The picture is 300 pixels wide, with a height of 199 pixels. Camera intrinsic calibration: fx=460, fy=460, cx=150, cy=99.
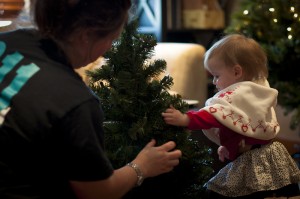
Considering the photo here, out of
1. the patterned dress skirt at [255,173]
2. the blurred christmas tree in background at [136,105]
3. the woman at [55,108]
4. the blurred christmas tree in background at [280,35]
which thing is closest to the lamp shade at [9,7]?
the blurred christmas tree in background at [136,105]

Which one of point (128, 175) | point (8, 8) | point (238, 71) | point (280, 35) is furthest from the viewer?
point (280, 35)

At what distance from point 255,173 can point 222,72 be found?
289 millimetres

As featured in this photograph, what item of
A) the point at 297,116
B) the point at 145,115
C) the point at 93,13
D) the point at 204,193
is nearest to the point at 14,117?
the point at 93,13

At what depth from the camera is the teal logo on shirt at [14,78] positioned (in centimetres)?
83

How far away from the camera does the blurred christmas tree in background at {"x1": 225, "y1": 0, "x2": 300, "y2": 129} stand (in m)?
2.69

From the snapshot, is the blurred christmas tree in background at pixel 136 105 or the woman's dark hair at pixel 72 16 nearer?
the woman's dark hair at pixel 72 16

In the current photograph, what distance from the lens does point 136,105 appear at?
1.17 metres

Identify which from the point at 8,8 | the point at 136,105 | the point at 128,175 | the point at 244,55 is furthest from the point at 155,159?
the point at 8,8

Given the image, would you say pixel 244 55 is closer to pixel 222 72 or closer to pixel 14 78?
pixel 222 72

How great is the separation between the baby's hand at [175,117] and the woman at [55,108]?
0.24 m

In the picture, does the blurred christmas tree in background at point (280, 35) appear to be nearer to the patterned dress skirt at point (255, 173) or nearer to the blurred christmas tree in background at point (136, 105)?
the patterned dress skirt at point (255, 173)

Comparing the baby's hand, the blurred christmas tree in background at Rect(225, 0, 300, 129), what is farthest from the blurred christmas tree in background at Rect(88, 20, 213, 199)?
the blurred christmas tree in background at Rect(225, 0, 300, 129)

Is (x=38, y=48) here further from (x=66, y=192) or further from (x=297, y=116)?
(x=297, y=116)

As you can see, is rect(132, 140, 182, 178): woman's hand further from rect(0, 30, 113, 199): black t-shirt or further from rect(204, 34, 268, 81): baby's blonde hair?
rect(204, 34, 268, 81): baby's blonde hair
